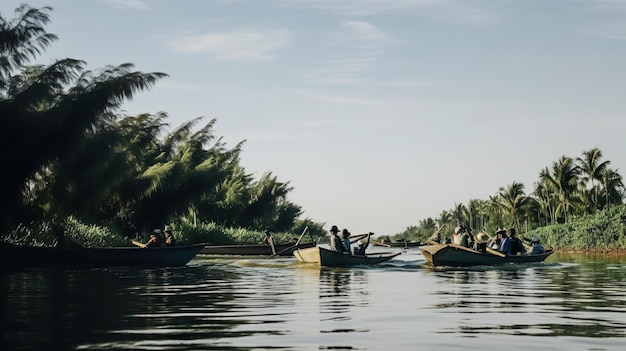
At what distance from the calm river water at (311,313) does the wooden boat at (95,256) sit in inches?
185

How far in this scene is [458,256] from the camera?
28.8 m

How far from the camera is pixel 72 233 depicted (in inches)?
1366

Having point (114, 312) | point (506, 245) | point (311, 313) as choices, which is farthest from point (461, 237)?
point (114, 312)

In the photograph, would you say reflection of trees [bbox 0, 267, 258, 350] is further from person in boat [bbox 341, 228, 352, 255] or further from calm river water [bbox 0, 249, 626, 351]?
person in boat [bbox 341, 228, 352, 255]

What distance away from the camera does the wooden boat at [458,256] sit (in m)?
28.5

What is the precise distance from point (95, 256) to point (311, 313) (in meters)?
17.1

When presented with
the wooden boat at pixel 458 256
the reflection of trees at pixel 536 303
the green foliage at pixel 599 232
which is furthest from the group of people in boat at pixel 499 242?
the green foliage at pixel 599 232

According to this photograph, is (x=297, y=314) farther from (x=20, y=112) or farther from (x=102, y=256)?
(x=20, y=112)

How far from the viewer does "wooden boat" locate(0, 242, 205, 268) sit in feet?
85.8

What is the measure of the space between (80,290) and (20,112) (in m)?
13.0

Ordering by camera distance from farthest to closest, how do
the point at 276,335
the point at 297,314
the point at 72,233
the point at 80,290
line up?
the point at 72,233 → the point at 80,290 → the point at 297,314 → the point at 276,335

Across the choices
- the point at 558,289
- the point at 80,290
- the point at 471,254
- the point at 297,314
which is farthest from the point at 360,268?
the point at 297,314

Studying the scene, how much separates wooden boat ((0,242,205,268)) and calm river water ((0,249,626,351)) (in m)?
4.69

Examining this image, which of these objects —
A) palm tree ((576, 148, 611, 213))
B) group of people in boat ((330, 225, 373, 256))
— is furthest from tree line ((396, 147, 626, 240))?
group of people in boat ((330, 225, 373, 256))
